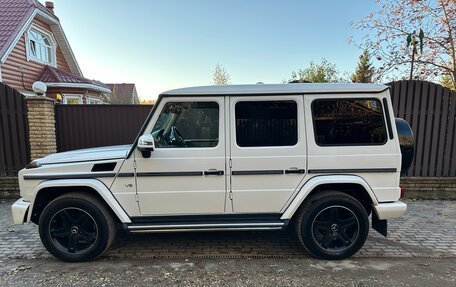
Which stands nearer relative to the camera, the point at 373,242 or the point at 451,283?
the point at 451,283

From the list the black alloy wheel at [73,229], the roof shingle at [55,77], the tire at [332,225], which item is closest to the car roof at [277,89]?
the tire at [332,225]

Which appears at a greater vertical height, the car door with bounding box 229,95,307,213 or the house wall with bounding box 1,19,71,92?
the house wall with bounding box 1,19,71,92

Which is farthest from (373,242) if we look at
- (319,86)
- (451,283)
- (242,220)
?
(319,86)

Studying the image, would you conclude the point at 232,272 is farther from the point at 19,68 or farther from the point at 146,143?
the point at 19,68

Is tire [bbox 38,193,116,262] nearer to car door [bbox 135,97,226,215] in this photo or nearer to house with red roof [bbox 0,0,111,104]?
car door [bbox 135,97,226,215]

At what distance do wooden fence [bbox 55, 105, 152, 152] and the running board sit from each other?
144 inches

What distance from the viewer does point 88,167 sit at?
3326 mm

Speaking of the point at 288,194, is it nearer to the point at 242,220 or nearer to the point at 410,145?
the point at 242,220

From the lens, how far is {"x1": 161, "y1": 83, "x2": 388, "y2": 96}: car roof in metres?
3.30

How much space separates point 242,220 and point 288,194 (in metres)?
0.65

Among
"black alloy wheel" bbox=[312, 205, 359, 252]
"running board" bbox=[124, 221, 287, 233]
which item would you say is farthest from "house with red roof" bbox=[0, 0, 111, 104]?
"black alloy wheel" bbox=[312, 205, 359, 252]

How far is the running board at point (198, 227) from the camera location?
3365mm

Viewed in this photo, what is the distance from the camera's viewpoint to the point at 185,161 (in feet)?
10.8

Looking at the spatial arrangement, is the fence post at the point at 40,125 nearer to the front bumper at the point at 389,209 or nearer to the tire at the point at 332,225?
the tire at the point at 332,225
